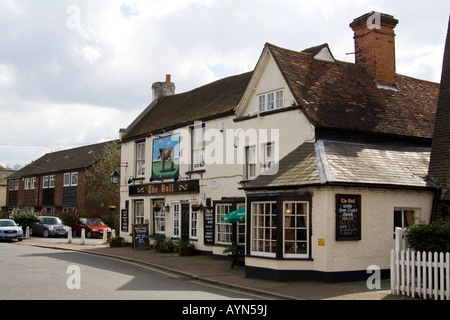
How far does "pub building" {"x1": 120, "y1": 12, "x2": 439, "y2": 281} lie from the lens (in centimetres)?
1436

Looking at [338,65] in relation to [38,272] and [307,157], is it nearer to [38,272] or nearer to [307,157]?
[307,157]

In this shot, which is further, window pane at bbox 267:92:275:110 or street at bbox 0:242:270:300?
window pane at bbox 267:92:275:110

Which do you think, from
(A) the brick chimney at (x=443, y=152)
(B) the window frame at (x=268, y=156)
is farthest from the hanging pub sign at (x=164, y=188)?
(A) the brick chimney at (x=443, y=152)

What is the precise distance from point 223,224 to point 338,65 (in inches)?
324

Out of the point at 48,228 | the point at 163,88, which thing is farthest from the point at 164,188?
the point at 48,228

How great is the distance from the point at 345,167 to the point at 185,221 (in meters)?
10.4

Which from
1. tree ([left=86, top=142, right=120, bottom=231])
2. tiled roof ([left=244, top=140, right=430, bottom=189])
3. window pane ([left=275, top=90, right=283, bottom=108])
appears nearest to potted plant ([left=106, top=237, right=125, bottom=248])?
tiled roof ([left=244, top=140, right=430, bottom=189])

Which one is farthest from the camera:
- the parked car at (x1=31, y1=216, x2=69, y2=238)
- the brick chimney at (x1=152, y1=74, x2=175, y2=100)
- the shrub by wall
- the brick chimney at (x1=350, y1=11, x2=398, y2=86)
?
the parked car at (x1=31, y1=216, x2=69, y2=238)

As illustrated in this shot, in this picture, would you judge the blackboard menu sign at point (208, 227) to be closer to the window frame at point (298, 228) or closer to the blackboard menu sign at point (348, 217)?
the window frame at point (298, 228)

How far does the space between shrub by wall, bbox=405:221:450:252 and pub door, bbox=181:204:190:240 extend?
12543 millimetres

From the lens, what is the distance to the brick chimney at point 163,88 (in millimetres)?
31156

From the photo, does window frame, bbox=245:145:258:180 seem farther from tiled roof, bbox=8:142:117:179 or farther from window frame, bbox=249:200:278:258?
tiled roof, bbox=8:142:117:179

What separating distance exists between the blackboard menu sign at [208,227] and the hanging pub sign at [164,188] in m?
1.40

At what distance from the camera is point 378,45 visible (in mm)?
21188
